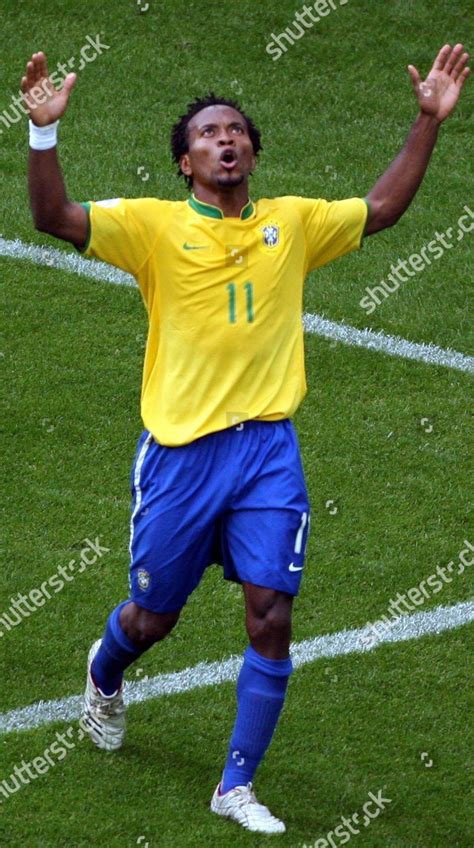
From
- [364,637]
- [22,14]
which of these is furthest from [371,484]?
[22,14]

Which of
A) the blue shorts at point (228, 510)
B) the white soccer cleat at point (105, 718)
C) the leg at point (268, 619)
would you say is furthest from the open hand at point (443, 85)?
the white soccer cleat at point (105, 718)

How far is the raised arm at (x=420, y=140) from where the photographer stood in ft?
19.7

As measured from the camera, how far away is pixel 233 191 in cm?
586

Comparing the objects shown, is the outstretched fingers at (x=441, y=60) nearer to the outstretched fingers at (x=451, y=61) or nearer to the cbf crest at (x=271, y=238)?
the outstretched fingers at (x=451, y=61)

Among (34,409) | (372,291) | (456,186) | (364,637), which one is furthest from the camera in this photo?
(456,186)

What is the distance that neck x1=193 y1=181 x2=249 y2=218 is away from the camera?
5.87 m

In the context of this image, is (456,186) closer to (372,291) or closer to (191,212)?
(372,291)

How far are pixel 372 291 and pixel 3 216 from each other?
2.40 meters

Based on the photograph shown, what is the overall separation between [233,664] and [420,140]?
2357 millimetres
